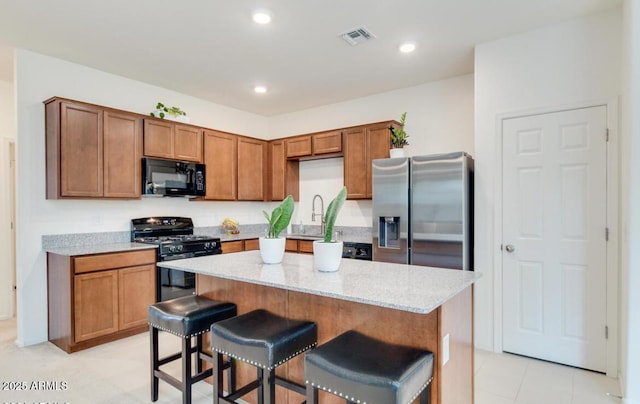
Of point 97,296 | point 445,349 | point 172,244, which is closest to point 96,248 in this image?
point 97,296

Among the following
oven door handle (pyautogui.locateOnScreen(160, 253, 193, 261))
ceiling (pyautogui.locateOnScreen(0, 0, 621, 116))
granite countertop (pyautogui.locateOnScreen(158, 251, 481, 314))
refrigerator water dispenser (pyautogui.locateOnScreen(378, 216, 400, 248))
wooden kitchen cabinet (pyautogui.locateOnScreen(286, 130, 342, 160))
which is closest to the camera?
granite countertop (pyautogui.locateOnScreen(158, 251, 481, 314))

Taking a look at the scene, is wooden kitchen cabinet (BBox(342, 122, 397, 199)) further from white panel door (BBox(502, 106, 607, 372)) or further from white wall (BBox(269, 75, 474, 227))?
white panel door (BBox(502, 106, 607, 372))

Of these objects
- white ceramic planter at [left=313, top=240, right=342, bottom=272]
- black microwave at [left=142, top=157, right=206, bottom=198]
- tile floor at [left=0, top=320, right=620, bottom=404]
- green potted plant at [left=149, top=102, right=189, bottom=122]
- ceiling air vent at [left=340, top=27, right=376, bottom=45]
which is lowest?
tile floor at [left=0, top=320, right=620, bottom=404]

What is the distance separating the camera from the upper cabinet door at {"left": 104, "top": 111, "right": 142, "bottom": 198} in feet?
11.9

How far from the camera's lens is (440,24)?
2.90m

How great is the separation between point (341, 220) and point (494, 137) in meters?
2.31

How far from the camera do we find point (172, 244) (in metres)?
3.78

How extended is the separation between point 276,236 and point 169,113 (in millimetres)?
2657

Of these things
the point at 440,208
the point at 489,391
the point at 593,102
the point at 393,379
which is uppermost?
the point at 593,102

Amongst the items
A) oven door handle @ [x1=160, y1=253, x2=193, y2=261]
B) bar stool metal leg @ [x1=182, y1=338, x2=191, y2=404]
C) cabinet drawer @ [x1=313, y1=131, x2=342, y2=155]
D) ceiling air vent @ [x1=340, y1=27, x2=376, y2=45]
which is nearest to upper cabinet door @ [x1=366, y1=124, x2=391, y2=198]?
cabinet drawer @ [x1=313, y1=131, x2=342, y2=155]

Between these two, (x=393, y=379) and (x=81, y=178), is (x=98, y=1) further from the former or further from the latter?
(x=393, y=379)

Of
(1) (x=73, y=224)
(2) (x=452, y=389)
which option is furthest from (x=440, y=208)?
(1) (x=73, y=224)

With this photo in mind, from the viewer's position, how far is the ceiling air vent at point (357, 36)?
9.86ft

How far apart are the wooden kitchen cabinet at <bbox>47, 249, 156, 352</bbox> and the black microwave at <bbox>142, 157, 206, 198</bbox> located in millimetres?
760
